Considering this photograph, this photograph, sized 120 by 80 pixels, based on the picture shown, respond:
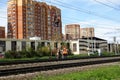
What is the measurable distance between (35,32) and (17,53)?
162ft

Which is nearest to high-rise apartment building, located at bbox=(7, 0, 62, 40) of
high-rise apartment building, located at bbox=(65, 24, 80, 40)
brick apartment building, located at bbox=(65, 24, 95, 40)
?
high-rise apartment building, located at bbox=(65, 24, 80, 40)

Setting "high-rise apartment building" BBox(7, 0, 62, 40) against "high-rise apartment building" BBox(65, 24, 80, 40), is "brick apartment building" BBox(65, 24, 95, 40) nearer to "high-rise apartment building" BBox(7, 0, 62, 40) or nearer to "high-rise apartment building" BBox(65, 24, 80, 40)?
"high-rise apartment building" BBox(65, 24, 80, 40)

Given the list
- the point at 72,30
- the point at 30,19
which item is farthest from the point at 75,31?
the point at 30,19

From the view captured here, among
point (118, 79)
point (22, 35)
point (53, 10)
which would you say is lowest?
point (118, 79)

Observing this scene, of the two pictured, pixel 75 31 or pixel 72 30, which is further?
pixel 75 31

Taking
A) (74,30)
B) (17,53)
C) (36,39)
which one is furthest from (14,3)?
(74,30)

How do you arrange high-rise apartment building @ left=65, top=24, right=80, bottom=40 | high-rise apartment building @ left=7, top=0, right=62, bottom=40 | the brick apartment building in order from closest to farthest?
high-rise apartment building @ left=7, top=0, right=62, bottom=40 → the brick apartment building → high-rise apartment building @ left=65, top=24, right=80, bottom=40

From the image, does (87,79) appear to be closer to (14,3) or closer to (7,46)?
(7,46)

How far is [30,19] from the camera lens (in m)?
99.5

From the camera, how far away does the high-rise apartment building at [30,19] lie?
9550cm

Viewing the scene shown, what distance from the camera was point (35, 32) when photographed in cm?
10538

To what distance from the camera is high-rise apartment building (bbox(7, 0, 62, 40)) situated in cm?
9550

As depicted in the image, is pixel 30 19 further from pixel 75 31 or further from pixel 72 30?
pixel 75 31

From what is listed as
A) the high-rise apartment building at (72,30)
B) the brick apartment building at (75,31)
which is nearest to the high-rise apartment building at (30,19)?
the high-rise apartment building at (72,30)
